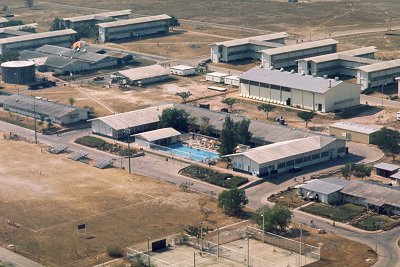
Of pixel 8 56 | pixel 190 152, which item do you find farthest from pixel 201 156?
pixel 8 56

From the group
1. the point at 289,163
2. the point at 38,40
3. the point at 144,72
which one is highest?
the point at 38,40

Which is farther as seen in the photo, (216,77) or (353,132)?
(216,77)

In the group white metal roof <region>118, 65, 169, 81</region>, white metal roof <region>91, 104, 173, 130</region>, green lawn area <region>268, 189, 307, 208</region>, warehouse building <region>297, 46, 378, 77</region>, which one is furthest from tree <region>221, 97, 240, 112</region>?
green lawn area <region>268, 189, 307, 208</region>

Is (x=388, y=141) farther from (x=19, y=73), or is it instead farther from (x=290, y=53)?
(x=19, y=73)

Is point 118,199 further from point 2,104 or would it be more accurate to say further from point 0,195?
point 2,104

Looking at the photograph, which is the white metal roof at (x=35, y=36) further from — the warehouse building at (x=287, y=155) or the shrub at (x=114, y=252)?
the shrub at (x=114, y=252)

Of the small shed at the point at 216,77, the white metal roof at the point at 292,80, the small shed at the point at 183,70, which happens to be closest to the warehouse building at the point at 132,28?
the small shed at the point at 183,70

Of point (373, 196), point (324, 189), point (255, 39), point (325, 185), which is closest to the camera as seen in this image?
point (373, 196)
